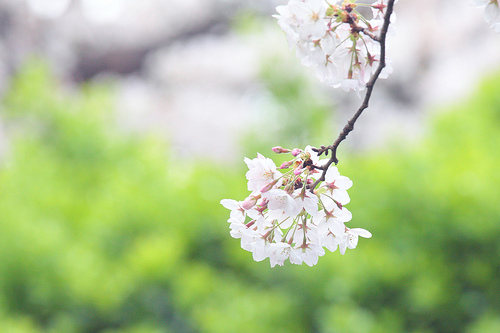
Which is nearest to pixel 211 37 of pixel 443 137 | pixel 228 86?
pixel 228 86

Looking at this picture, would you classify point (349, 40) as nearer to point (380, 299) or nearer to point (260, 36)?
point (380, 299)

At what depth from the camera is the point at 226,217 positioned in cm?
308

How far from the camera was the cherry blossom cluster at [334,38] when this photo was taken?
463mm

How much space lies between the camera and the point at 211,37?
287 inches

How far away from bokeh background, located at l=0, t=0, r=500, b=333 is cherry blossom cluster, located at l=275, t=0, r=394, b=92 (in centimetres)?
4

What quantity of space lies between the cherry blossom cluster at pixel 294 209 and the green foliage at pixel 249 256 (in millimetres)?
1655

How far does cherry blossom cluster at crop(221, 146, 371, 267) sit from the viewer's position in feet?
1.58

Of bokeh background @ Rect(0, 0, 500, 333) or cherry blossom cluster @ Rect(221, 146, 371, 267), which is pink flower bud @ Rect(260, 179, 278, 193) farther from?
bokeh background @ Rect(0, 0, 500, 333)

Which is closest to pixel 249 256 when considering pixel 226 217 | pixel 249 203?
pixel 226 217

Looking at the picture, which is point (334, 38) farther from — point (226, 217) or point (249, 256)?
point (226, 217)

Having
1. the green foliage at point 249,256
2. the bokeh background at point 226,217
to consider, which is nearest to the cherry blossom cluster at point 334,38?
the bokeh background at point 226,217

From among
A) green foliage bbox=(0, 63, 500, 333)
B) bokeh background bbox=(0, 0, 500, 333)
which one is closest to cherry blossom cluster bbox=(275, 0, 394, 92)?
bokeh background bbox=(0, 0, 500, 333)

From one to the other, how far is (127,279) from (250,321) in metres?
0.76

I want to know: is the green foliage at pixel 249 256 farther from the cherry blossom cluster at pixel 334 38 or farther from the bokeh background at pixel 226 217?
the cherry blossom cluster at pixel 334 38
